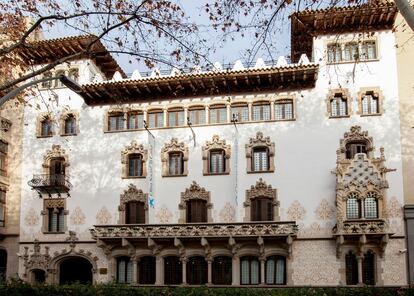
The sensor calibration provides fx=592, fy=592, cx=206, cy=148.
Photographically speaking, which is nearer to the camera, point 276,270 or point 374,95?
point 276,270

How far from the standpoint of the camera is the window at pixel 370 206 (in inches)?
1211

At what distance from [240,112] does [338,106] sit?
548cm

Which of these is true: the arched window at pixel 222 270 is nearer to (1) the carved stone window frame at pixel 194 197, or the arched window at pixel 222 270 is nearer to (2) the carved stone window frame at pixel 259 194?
(1) the carved stone window frame at pixel 194 197

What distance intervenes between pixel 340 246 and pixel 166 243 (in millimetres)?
9475

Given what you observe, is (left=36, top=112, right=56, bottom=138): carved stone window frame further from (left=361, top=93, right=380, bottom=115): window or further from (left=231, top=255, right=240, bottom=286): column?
(left=361, top=93, right=380, bottom=115): window

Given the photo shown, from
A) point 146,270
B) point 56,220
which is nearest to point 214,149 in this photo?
point 146,270

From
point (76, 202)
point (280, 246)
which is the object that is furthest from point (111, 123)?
point (280, 246)

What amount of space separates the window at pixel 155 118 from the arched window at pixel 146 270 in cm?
771

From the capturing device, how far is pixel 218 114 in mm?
34094

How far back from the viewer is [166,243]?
3300 centimetres

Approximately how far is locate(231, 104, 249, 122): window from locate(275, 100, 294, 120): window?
5.60 feet

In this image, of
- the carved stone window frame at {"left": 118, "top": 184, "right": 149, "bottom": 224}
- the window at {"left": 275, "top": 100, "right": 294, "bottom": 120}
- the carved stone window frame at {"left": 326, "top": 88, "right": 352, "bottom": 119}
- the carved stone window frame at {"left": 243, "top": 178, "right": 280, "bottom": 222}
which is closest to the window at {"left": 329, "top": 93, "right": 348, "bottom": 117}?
the carved stone window frame at {"left": 326, "top": 88, "right": 352, "bottom": 119}

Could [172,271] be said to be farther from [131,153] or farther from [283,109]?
[283,109]

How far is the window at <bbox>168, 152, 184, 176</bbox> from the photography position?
34.0m
